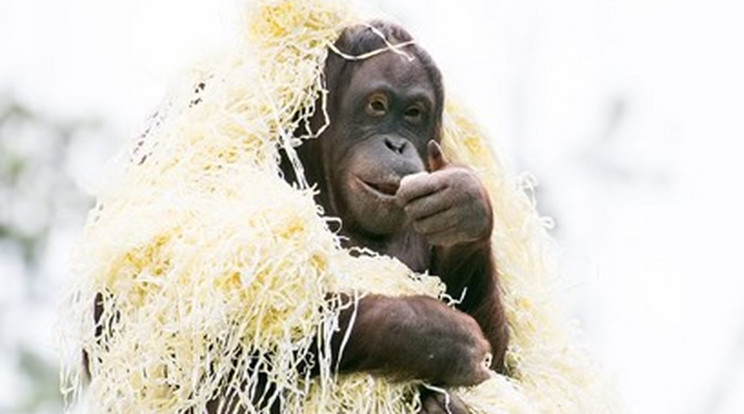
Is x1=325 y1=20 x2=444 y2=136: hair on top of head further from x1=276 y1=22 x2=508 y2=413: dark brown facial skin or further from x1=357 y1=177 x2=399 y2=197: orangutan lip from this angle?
x1=357 y1=177 x2=399 y2=197: orangutan lip

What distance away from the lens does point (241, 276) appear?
3.77 m

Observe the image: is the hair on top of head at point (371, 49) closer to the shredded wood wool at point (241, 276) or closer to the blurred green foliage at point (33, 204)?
the shredded wood wool at point (241, 276)

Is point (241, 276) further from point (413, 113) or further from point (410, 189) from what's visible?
point (413, 113)

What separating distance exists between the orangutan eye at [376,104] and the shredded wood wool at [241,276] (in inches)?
4.8

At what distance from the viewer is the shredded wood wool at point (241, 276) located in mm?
3793

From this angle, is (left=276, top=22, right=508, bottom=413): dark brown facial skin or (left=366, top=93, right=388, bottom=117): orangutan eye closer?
(left=276, top=22, right=508, bottom=413): dark brown facial skin

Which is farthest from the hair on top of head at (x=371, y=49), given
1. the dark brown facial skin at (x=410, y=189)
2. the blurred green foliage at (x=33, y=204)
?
the blurred green foliage at (x=33, y=204)

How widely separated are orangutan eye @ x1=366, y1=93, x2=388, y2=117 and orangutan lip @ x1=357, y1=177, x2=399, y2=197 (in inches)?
7.7

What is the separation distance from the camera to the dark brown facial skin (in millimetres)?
3980

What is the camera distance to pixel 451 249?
171 inches

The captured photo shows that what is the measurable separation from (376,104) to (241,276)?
814 millimetres

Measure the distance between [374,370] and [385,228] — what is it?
0.52 meters

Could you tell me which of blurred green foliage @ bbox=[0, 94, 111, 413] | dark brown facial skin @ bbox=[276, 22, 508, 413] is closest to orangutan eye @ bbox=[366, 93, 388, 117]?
dark brown facial skin @ bbox=[276, 22, 508, 413]

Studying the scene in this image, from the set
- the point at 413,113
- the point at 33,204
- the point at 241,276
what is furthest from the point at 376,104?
the point at 33,204
